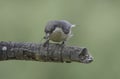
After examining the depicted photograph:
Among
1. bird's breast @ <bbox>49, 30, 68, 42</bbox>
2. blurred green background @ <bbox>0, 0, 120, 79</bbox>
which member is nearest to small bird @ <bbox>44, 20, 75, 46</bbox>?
bird's breast @ <bbox>49, 30, 68, 42</bbox>

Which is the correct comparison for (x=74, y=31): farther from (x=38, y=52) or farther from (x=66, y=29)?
(x=38, y=52)

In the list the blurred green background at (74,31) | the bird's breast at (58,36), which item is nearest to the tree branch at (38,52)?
the bird's breast at (58,36)

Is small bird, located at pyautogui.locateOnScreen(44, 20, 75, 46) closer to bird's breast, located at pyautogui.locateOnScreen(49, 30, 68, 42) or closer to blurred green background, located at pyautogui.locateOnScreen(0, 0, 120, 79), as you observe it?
bird's breast, located at pyautogui.locateOnScreen(49, 30, 68, 42)

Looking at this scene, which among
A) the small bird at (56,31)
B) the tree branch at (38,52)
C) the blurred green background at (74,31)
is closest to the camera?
the tree branch at (38,52)

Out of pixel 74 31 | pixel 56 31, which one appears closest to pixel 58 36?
pixel 56 31

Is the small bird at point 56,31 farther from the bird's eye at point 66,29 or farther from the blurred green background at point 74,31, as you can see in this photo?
the blurred green background at point 74,31

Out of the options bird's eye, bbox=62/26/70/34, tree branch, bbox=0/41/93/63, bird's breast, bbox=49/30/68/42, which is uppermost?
bird's eye, bbox=62/26/70/34
